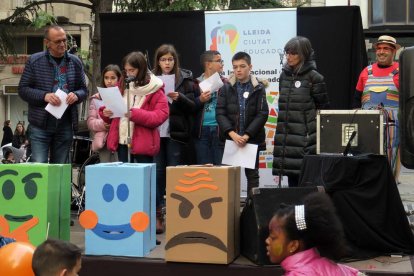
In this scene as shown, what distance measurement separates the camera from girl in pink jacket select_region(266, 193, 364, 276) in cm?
284

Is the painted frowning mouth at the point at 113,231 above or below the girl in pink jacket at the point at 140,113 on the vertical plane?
below

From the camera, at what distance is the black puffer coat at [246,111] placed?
6324mm

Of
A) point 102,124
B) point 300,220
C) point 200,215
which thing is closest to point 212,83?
point 102,124

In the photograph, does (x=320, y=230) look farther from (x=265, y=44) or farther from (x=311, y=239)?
(x=265, y=44)

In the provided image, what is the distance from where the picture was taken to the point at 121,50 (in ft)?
28.8

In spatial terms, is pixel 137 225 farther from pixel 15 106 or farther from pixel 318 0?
pixel 15 106

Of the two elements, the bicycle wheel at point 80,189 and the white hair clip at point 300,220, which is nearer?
the white hair clip at point 300,220

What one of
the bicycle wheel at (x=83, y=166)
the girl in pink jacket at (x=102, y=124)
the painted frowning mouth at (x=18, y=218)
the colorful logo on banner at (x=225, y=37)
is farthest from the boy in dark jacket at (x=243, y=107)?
the bicycle wheel at (x=83, y=166)

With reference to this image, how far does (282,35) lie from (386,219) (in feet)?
11.1

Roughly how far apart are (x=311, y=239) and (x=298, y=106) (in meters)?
3.30

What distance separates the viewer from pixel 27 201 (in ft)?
17.1

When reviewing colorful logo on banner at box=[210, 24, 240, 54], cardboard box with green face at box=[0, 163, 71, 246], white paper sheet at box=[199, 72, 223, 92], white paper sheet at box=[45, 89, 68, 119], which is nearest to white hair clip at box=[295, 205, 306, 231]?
cardboard box with green face at box=[0, 163, 71, 246]

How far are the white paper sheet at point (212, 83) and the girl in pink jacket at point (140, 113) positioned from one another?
594 mm

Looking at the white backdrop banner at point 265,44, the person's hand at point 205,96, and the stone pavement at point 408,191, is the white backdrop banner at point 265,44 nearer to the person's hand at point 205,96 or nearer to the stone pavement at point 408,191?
the person's hand at point 205,96
